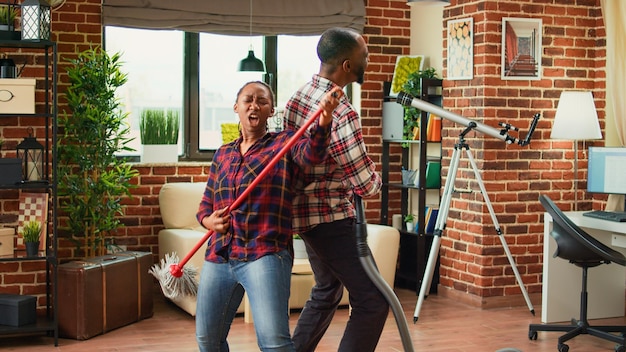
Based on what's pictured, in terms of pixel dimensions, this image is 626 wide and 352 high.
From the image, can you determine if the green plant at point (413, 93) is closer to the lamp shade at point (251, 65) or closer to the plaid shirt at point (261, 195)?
the lamp shade at point (251, 65)

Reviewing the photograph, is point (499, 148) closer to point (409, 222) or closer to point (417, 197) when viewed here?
point (409, 222)

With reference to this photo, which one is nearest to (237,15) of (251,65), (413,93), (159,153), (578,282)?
(251,65)

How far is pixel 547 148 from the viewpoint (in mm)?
6609

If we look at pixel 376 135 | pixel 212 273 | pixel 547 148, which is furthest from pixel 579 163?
pixel 212 273

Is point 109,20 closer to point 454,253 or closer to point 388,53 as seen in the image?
point 388,53

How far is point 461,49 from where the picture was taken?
661cm

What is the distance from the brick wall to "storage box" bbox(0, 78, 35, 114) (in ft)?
3.83

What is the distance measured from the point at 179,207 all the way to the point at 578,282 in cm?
285

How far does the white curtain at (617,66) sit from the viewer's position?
20.7ft

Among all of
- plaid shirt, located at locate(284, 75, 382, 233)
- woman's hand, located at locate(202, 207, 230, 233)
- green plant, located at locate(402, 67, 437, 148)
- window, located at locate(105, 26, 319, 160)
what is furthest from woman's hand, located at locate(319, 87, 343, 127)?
green plant, located at locate(402, 67, 437, 148)

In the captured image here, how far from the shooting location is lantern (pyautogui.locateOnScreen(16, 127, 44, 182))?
17.9 feet

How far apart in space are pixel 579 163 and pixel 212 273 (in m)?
4.23

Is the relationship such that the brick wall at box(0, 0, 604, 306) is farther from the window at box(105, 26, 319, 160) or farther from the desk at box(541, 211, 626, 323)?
the desk at box(541, 211, 626, 323)

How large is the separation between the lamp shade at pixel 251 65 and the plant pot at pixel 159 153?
2.78 ft
